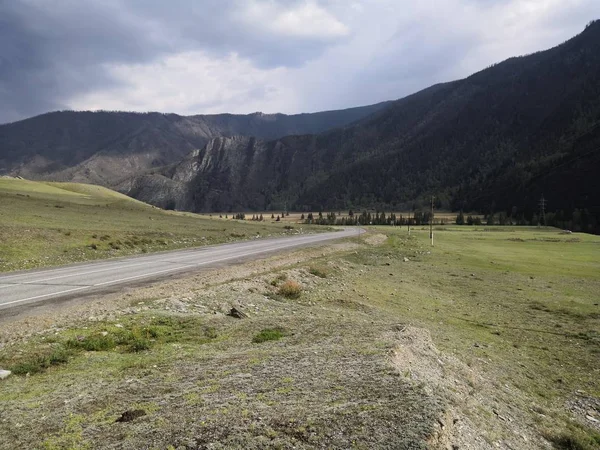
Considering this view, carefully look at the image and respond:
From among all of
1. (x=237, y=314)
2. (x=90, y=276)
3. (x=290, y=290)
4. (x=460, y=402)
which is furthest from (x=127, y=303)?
(x=460, y=402)

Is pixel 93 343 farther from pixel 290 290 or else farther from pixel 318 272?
pixel 318 272

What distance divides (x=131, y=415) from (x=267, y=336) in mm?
4976

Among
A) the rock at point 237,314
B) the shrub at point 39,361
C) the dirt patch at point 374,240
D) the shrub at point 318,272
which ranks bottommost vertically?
the dirt patch at point 374,240

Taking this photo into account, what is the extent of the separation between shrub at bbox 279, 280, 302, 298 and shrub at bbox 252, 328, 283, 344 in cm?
741

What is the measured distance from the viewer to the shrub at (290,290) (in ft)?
61.0

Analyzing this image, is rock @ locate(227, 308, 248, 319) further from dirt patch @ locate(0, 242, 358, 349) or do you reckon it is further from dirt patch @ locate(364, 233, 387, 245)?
dirt patch @ locate(364, 233, 387, 245)

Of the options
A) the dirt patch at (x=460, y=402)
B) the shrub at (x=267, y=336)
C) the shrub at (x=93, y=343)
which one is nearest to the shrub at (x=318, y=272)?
the shrub at (x=267, y=336)

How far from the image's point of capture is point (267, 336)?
10570 millimetres

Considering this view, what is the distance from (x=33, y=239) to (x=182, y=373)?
30061mm

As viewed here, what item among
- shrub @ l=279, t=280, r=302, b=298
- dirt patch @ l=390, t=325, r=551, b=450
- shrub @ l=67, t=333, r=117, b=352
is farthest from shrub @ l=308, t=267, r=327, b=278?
shrub @ l=67, t=333, r=117, b=352

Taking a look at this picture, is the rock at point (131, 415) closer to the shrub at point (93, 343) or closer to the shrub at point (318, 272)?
the shrub at point (93, 343)

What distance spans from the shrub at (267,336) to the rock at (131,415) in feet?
14.6

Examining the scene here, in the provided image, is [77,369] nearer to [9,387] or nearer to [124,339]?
[9,387]

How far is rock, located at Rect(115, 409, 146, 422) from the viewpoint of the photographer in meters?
5.77
